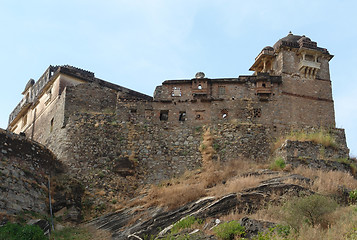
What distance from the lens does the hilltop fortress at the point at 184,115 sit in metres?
27.7

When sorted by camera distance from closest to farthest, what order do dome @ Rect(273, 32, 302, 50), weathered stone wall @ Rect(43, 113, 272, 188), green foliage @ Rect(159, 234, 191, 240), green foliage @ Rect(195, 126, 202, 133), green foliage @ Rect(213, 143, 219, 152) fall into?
green foliage @ Rect(159, 234, 191, 240)
weathered stone wall @ Rect(43, 113, 272, 188)
green foliage @ Rect(213, 143, 219, 152)
green foliage @ Rect(195, 126, 202, 133)
dome @ Rect(273, 32, 302, 50)

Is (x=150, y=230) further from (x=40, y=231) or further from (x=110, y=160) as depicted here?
(x=110, y=160)

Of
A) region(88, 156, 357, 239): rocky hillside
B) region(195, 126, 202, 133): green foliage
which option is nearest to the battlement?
region(195, 126, 202, 133): green foliage

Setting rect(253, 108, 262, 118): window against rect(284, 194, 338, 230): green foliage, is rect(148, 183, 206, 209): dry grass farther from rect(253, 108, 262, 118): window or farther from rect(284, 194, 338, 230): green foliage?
rect(253, 108, 262, 118): window

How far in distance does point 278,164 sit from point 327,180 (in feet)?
11.2

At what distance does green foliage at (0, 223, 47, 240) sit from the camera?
20.1 metres

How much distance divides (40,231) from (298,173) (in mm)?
11532

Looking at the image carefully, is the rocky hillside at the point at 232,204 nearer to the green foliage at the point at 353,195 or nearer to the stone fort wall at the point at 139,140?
the green foliage at the point at 353,195

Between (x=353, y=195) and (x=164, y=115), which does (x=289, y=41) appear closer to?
(x=164, y=115)

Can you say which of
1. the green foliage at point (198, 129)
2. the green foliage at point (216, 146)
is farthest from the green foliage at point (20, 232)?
the green foliage at point (198, 129)

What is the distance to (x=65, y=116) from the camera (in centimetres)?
2903

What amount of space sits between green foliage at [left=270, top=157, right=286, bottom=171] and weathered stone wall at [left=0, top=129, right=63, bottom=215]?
34.0 ft

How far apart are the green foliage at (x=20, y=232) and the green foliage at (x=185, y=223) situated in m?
4.98

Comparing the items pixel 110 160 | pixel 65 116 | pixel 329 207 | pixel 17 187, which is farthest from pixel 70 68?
pixel 329 207
